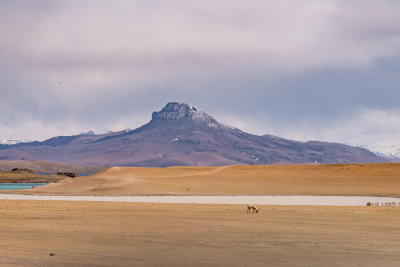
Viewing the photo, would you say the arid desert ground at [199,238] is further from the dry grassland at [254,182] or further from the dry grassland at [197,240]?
the dry grassland at [254,182]

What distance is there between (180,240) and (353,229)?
30.7 ft

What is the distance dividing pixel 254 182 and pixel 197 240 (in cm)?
5608

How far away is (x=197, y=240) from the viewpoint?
21.0 metres

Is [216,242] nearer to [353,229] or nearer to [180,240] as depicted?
[180,240]

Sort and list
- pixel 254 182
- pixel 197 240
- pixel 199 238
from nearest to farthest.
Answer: pixel 197 240 < pixel 199 238 < pixel 254 182

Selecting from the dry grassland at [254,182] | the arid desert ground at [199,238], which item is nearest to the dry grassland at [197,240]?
the arid desert ground at [199,238]

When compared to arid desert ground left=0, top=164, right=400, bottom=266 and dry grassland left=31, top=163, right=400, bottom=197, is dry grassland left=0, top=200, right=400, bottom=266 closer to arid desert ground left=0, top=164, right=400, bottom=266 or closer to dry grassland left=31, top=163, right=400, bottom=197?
arid desert ground left=0, top=164, right=400, bottom=266

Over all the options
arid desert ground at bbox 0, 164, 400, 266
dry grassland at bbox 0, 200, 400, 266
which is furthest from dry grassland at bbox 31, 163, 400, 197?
dry grassland at bbox 0, 200, 400, 266

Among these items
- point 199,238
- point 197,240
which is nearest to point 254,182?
point 199,238

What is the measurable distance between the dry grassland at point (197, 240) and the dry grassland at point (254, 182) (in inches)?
1257

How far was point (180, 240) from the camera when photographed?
68.9 feet

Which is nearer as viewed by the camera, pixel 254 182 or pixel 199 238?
pixel 199 238

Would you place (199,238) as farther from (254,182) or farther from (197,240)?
(254,182)

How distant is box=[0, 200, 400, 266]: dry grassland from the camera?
16531 millimetres
